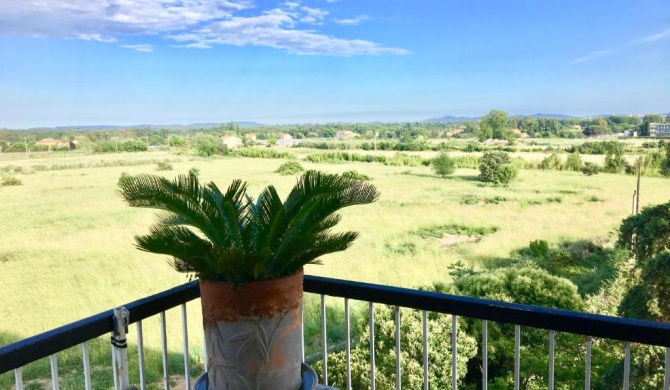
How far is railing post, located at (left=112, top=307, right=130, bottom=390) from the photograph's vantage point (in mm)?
1590

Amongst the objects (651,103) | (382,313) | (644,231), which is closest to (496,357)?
(382,313)

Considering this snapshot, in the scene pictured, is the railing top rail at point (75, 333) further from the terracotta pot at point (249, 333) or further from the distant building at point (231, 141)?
the distant building at point (231, 141)

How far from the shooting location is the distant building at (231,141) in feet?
33.2

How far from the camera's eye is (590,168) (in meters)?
9.56

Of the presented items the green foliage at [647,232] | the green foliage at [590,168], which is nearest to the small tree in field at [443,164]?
the green foliage at [590,168]

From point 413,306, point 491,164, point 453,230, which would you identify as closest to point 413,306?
point 413,306

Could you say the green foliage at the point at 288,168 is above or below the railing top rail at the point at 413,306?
below

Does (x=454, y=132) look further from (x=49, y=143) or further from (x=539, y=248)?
(x=49, y=143)

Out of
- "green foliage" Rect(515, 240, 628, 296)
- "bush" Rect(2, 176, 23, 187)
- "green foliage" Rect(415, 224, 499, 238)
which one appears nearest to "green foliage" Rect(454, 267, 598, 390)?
"green foliage" Rect(515, 240, 628, 296)

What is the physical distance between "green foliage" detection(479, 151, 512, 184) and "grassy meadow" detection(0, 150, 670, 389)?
6.9 inches

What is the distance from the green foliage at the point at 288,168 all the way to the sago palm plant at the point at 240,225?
27.2ft

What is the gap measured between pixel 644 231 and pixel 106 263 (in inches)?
372

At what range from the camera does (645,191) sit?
8820 mm

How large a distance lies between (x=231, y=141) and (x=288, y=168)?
1231mm
